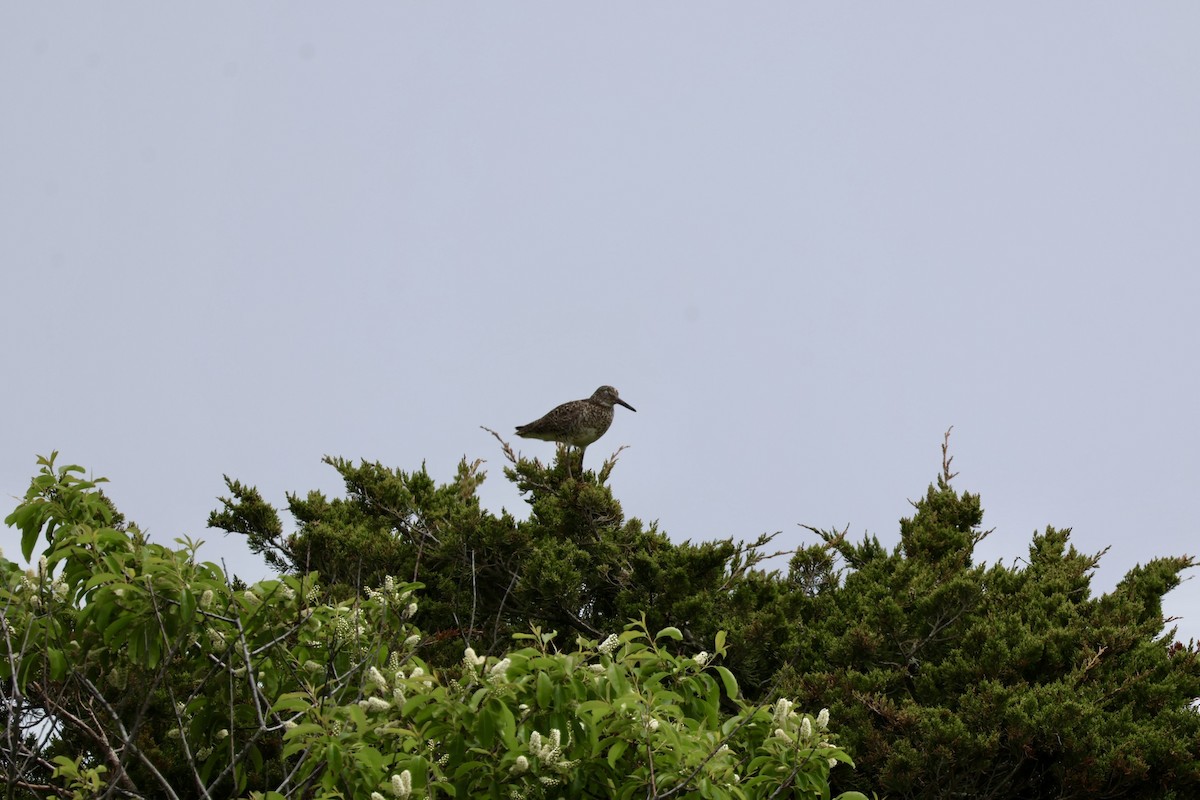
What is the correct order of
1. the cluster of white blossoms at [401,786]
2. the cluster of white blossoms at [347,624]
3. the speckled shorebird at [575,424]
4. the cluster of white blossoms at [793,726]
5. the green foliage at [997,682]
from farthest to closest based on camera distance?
the speckled shorebird at [575,424] → the green foliage at [997,682] → the cluster of white blossoms at [347,624] → the cluster of white blossoms at [793,726] → the cluster of white blossoms at [401,786]

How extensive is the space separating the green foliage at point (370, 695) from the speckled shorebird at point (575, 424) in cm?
574

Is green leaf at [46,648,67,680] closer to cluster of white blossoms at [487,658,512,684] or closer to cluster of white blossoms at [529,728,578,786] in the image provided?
cluster of white blossoms at [487,658,512,684]

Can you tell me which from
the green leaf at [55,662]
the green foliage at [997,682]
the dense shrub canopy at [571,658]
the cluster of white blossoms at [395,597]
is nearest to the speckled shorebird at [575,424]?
the dense shrub canopy at [571,658]

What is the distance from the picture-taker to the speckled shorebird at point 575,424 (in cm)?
1178

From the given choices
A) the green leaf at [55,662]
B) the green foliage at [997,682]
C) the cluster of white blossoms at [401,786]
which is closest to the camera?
the cluster of white blossoms at [401,786]

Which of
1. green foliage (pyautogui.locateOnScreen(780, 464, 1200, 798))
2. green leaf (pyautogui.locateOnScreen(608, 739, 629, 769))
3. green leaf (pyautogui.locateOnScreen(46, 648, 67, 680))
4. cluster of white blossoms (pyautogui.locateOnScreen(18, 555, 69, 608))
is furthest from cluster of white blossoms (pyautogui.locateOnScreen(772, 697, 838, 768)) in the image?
cluster of white blossoms (pyautogui.locateOnScreen(18, 555, 69, 608))

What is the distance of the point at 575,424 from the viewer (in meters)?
11.8

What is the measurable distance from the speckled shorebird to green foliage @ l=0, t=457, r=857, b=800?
574 centimetres

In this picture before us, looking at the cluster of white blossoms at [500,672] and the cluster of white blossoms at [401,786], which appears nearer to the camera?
the cluster of white blossoms at [401,786]

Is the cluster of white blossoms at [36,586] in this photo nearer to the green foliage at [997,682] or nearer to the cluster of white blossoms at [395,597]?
the cluster of white blossoms at [395,597]

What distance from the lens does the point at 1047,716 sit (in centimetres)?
736

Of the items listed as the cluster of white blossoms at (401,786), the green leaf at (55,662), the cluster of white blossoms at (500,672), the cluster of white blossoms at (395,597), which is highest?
the cluster of white blossoms at (395,597)

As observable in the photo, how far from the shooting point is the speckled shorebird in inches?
464

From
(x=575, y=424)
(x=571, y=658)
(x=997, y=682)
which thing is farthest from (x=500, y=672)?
(x=575, y=424)
